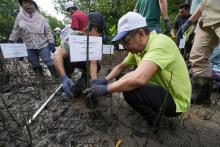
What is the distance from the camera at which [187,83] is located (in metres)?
1.81

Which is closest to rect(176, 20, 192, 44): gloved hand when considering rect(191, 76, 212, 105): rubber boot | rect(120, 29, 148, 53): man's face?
rect(191, 76, 212, 105): rubber boot

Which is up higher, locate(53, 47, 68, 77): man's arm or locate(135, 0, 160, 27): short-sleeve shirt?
locate(135, 0, 160, 27): short-sleeve shirt

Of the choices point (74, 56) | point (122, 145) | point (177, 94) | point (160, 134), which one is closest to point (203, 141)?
point (160, 134)

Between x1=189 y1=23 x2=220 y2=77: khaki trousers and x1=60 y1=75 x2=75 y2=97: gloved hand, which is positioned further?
x1=189 y1=23 x2=220 y2=77: khaki trousers

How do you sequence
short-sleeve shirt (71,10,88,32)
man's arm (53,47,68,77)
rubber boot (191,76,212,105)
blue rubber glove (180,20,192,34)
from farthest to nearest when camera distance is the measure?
short-sleeve shirt (71,10,88,32), blue rubber glove (180,20,192,34), rubber boot (191,76,212,105), man's arm (53,47,68,77)

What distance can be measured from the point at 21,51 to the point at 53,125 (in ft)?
5.40

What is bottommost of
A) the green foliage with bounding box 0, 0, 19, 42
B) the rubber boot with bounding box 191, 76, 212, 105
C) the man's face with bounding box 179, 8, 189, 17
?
the rubber boot with bounding box 191, 76, 212, 105

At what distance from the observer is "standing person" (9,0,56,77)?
355cm

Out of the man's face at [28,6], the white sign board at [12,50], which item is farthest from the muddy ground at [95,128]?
the man's face at [28,6]

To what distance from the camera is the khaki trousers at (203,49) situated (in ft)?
8.04

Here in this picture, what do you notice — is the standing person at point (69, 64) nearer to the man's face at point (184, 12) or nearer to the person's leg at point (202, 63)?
the person's leg at point (202, 63)

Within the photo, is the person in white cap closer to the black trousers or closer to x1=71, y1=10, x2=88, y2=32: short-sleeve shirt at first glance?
the black trousers

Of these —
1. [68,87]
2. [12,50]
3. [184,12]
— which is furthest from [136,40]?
[184,12]

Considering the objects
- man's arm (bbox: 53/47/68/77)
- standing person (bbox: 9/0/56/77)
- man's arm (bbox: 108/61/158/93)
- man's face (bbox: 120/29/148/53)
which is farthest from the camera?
standing person (bbox: 9/0/56/77)
